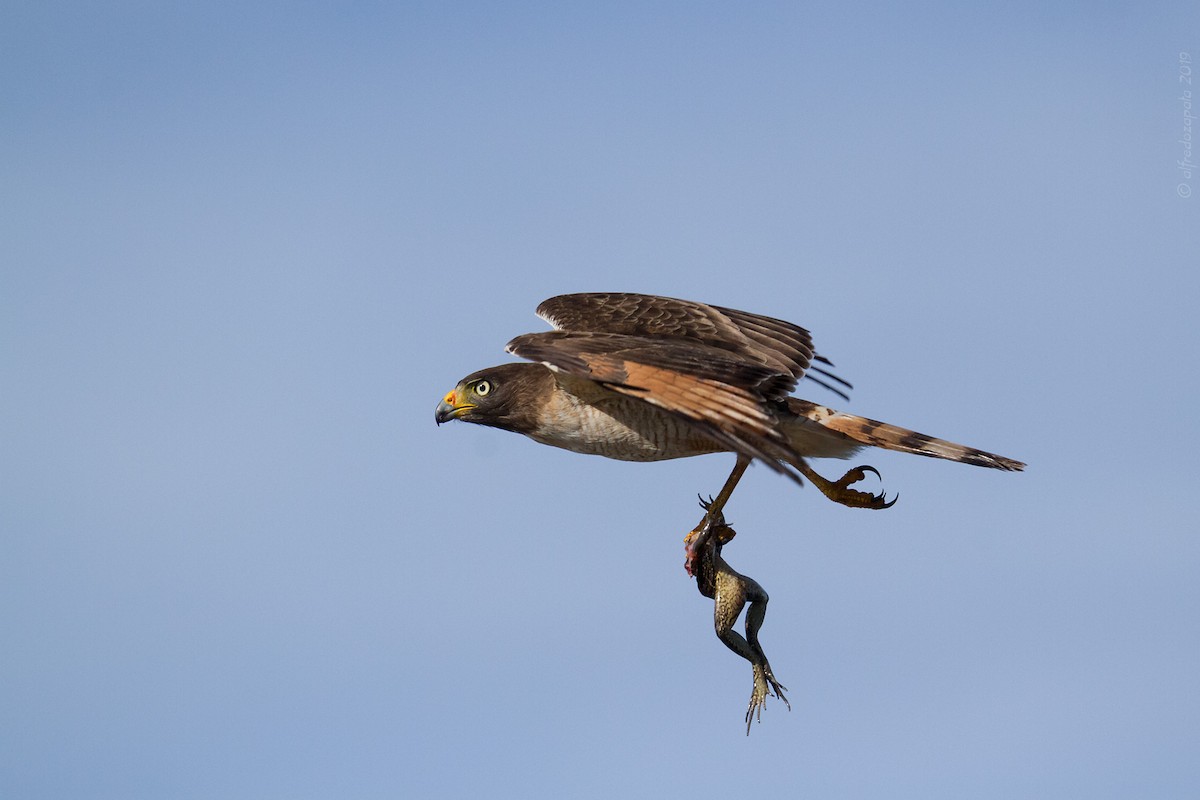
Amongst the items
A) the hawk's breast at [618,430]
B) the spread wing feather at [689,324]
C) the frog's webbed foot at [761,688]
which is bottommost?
the frog's webbed foot at [761,688]

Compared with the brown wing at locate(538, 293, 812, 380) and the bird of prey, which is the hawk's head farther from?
the brown wing at locate(538, 293, 812, 380)

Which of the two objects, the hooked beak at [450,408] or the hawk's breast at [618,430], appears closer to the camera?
the hawk's breast at [618,430]

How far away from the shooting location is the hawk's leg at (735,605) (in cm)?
790

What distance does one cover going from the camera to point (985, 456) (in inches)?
372

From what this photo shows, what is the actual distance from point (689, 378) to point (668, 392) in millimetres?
186

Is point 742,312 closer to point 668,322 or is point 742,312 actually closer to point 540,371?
point 668,322

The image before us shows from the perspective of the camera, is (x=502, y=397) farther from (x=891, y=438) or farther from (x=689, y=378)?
(x=891, y=438)

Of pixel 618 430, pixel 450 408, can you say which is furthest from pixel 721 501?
pixel 450 408

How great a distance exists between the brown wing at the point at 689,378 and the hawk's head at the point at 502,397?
0.58 metres

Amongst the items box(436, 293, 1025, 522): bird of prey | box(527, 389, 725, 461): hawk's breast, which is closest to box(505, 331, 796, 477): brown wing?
box(436, 293, 1025, 522): bird of prey

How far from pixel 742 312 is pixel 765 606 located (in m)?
2.96

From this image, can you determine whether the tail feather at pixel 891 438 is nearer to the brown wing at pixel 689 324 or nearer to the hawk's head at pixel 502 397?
the brown wing at pixel 689 324

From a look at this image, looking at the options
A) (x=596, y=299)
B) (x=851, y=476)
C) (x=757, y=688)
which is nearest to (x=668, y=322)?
(x=596, y=299)

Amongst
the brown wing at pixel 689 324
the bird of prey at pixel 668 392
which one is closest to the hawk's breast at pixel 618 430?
the bird of prey at pixel 668 392
